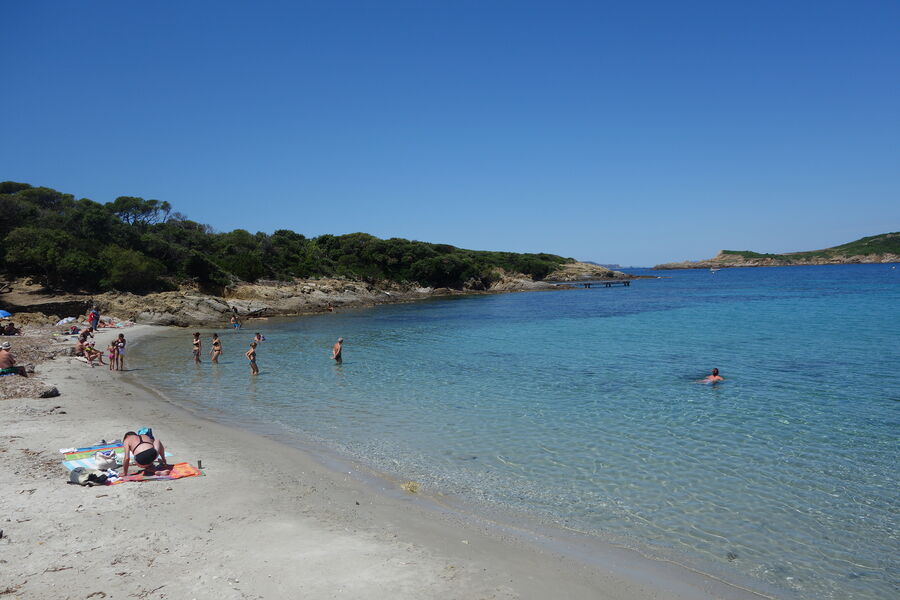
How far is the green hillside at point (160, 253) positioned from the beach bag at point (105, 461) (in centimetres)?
3777

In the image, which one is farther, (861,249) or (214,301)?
(861,249)

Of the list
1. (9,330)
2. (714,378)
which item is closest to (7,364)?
(9,330)

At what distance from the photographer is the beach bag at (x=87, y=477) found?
24.2 ft

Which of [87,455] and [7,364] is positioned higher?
[7,364]

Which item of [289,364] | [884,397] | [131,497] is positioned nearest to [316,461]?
[131,497]

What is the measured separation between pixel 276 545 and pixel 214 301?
39.3 m

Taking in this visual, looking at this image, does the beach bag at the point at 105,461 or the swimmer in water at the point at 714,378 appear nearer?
the beach bag at the point at 105,461

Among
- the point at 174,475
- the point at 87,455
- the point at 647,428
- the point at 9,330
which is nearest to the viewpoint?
the point at 174,475

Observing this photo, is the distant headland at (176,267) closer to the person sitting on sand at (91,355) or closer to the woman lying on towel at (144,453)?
the person sitting on sand at (91,355)

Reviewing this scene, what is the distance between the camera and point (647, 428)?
37.1 ft

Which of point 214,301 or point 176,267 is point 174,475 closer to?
point 214,301

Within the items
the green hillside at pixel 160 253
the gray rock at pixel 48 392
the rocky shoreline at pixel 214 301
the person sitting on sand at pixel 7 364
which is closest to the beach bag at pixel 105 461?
the gray rock at pixel 48 392

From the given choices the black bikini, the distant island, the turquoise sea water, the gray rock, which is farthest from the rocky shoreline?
the distant island

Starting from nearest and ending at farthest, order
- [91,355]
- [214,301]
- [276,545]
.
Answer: [276,545] → [91,355] → [214,301]
